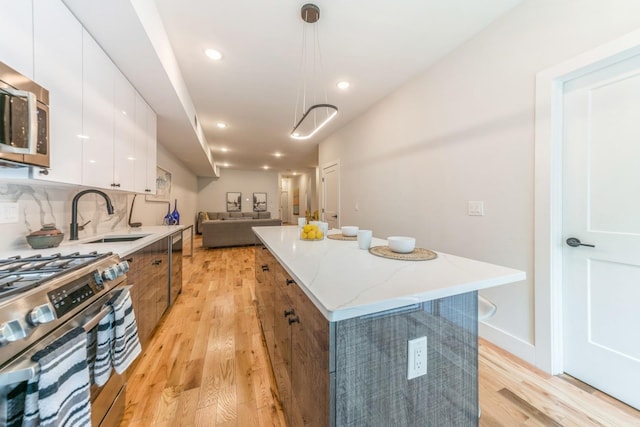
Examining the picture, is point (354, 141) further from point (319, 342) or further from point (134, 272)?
point (319, 342)

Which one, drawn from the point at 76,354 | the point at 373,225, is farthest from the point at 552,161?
the point at 76,354

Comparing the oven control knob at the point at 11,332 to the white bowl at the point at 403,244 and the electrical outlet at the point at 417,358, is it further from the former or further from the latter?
the white bowl at the point at 403,244

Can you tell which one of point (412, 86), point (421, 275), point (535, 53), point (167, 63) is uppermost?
point (412, 86)

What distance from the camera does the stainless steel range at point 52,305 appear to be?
587mm

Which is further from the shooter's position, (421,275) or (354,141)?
(354,141)

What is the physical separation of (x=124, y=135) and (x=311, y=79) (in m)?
2.01

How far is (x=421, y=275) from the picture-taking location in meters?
0.91

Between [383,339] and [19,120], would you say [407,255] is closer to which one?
[383,339]

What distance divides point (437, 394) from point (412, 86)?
297cm

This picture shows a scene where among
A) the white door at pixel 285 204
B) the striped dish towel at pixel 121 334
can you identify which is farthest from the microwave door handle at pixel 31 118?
the white door at pixel 285 204

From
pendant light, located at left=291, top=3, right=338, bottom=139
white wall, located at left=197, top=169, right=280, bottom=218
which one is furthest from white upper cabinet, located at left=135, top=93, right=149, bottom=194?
white wall, located at left=197, top=169, right=280, bottom=218

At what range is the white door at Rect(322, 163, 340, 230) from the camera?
15.3 ft

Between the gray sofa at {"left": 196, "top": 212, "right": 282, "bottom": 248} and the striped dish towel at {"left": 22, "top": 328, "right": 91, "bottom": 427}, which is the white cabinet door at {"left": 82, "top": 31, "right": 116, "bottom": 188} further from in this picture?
the gray sofa at {"left": 196, "top": 212, "right": 282, "bottom": 248}

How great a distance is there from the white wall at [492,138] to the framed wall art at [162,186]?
417 centimetres
